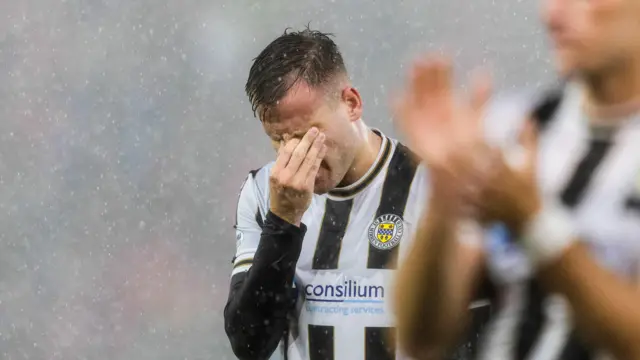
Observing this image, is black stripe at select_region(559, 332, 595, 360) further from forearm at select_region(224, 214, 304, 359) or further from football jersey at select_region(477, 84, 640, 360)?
forearm at select_region(224, 214, 304, 359)

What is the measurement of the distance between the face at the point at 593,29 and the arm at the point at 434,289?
24cm

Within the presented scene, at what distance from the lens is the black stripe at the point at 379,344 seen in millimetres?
1927

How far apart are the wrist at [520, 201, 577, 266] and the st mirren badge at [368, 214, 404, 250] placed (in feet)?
3.42

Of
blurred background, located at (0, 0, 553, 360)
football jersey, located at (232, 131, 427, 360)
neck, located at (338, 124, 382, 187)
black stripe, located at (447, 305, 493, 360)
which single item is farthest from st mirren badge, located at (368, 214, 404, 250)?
blurred background, located at (0, 0, 553, 360)

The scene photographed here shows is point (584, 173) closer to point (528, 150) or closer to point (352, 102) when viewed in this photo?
point (528, 150)

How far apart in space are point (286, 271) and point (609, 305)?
40.8 inches

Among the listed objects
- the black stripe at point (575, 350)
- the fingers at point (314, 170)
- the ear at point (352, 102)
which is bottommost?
the black stripe at point (575, 350)

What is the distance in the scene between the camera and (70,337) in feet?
14.2

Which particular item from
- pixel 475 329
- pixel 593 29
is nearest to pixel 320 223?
pixel 475 329

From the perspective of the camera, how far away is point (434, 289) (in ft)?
3.77

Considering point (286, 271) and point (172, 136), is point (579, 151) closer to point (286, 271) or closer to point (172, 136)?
point (286, 271)

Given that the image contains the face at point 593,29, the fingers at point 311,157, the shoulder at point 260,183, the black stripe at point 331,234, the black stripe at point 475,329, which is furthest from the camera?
the shoulder at point 260,183

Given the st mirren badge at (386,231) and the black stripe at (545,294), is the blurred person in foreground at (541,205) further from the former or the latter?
the st mirren badge at (386,231)

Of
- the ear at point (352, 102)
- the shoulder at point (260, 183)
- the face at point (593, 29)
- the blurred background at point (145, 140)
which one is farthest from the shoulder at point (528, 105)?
the blurred background at point (145, 140)
